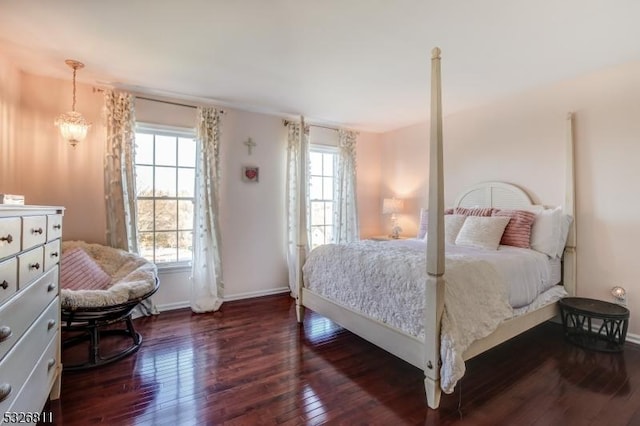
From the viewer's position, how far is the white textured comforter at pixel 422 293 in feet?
5.90

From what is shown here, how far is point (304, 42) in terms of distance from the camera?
7.67 feet

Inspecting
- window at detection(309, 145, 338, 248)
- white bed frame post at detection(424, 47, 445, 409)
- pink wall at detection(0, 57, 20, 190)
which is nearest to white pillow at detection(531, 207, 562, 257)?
white bed frame post at detection(424, 47, 445, 409)

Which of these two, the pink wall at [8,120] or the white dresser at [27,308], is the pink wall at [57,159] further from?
the white dresser at [27,308]

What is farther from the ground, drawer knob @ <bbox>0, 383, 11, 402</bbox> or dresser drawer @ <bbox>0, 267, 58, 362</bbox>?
dresser drawer @ <bbox>0, 267, 58, 362</bbox>

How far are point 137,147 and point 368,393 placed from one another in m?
3.36

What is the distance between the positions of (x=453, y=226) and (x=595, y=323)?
4.91 feet

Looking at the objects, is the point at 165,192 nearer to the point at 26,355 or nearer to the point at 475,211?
the point at 26,355

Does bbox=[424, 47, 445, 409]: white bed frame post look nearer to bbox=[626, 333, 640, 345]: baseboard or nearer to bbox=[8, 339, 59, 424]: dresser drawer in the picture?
bbox=[8, 339, 59, 424]: dresser drawer

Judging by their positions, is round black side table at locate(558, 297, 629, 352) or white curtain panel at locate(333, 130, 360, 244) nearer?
round black side table at locate(558, 297, 629, 352)

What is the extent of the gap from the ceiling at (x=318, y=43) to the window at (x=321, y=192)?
131 cm

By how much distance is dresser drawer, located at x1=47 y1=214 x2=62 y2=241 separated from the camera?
159 cm

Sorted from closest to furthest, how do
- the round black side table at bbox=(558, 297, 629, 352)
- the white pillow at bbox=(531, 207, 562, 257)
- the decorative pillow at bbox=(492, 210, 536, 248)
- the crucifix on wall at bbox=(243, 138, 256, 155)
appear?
the round black side table at bbox=(558, 297, 629, 352) < the white pillow at bbox=(531, 207, 562, 257) < the decorative pillow at bbox=(492, 210, 536, 248) < the crucifix on wall at bbox=(243, 138, 256, 155)

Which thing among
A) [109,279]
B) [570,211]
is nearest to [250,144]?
[109,279]

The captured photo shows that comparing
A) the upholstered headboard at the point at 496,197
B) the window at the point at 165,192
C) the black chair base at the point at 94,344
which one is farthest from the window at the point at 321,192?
the black chair base at the point at 94,344
